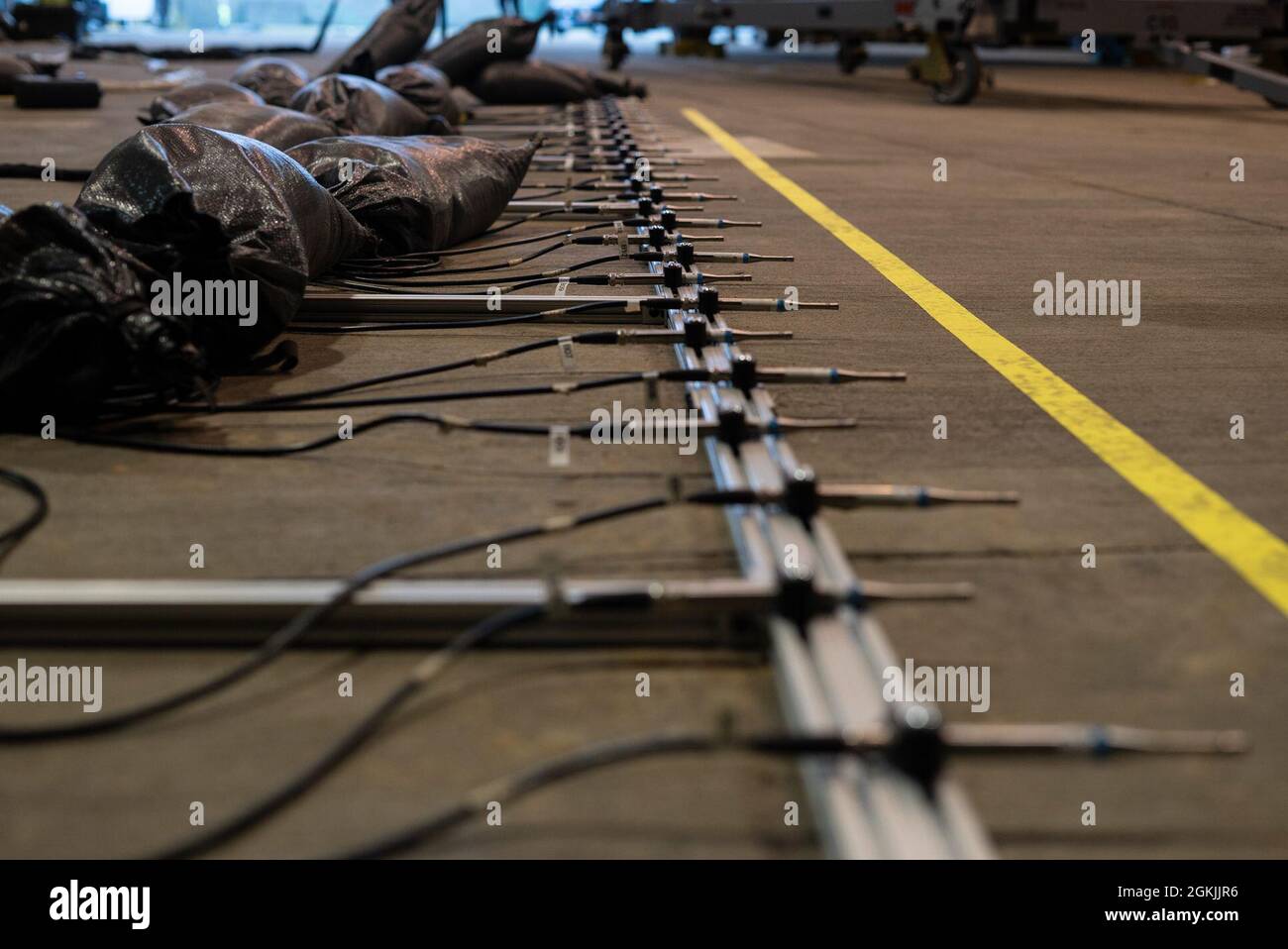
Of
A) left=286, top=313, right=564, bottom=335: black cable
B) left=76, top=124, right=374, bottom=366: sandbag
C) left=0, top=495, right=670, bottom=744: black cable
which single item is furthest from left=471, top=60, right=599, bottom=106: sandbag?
left=0, top=495, right=670, bottom=744: black cable

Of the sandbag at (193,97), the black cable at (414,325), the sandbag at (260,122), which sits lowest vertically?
the black cable at (414,325)

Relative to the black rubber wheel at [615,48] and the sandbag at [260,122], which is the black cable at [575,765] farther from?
the black rubber wheel at [615,48]

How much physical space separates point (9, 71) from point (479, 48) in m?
4.47

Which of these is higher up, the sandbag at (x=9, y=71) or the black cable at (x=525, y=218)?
the sandbag at (x=9, y=71)

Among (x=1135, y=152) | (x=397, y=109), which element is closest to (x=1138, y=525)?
(x=397, y=109)

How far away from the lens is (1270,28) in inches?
514

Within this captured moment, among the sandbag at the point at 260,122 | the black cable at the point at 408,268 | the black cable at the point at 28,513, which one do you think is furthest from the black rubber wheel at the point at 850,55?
the black cable at the point at 28,513

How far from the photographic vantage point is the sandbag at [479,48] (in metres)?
12.1

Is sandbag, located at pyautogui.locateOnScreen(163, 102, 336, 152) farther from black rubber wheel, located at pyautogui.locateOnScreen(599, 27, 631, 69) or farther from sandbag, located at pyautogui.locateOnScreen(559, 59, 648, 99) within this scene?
black rubber wheel, located at pyautogui.locateOnScreen(599, 27, 631, 69)

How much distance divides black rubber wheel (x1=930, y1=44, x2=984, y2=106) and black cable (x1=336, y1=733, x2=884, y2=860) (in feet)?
42.1

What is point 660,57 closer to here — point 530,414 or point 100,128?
point 100,128

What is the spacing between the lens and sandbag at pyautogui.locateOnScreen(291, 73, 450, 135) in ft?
23.3

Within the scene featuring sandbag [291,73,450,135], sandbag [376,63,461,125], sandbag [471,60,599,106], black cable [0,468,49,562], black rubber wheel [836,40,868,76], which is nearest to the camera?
black cable [0,468,49,562]

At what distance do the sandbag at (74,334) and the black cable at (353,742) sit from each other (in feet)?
3.75
